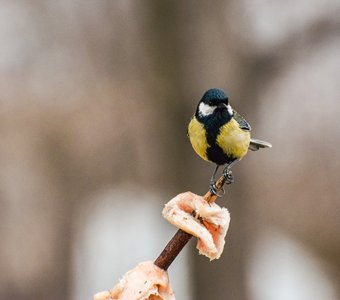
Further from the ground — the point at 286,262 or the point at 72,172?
the point at 72,172

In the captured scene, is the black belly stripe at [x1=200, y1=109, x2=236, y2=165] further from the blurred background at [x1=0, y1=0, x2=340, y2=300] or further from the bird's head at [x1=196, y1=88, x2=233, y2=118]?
the blurred background at [x1=0, y1=0, x2=340, y2=300]

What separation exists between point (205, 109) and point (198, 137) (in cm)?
3

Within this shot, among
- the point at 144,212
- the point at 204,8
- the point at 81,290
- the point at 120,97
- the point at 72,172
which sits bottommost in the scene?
the point at 81,290

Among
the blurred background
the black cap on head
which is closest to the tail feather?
the black cap on head

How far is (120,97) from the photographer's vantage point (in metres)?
3.71

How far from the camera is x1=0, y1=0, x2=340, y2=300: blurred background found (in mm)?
2850

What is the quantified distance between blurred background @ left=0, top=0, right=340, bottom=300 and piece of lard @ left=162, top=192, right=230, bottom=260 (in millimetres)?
2300

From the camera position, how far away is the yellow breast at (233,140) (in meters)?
0.64

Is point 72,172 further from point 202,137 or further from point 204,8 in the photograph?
point 202,137

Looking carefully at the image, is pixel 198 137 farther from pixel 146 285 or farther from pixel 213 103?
pixel 146 285

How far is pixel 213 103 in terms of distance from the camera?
58 centimetres

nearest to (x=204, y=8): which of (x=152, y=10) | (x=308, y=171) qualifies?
(x=152, y=10)

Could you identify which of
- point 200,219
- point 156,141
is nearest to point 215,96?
point 200,219

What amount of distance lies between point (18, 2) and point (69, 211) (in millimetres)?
1722
